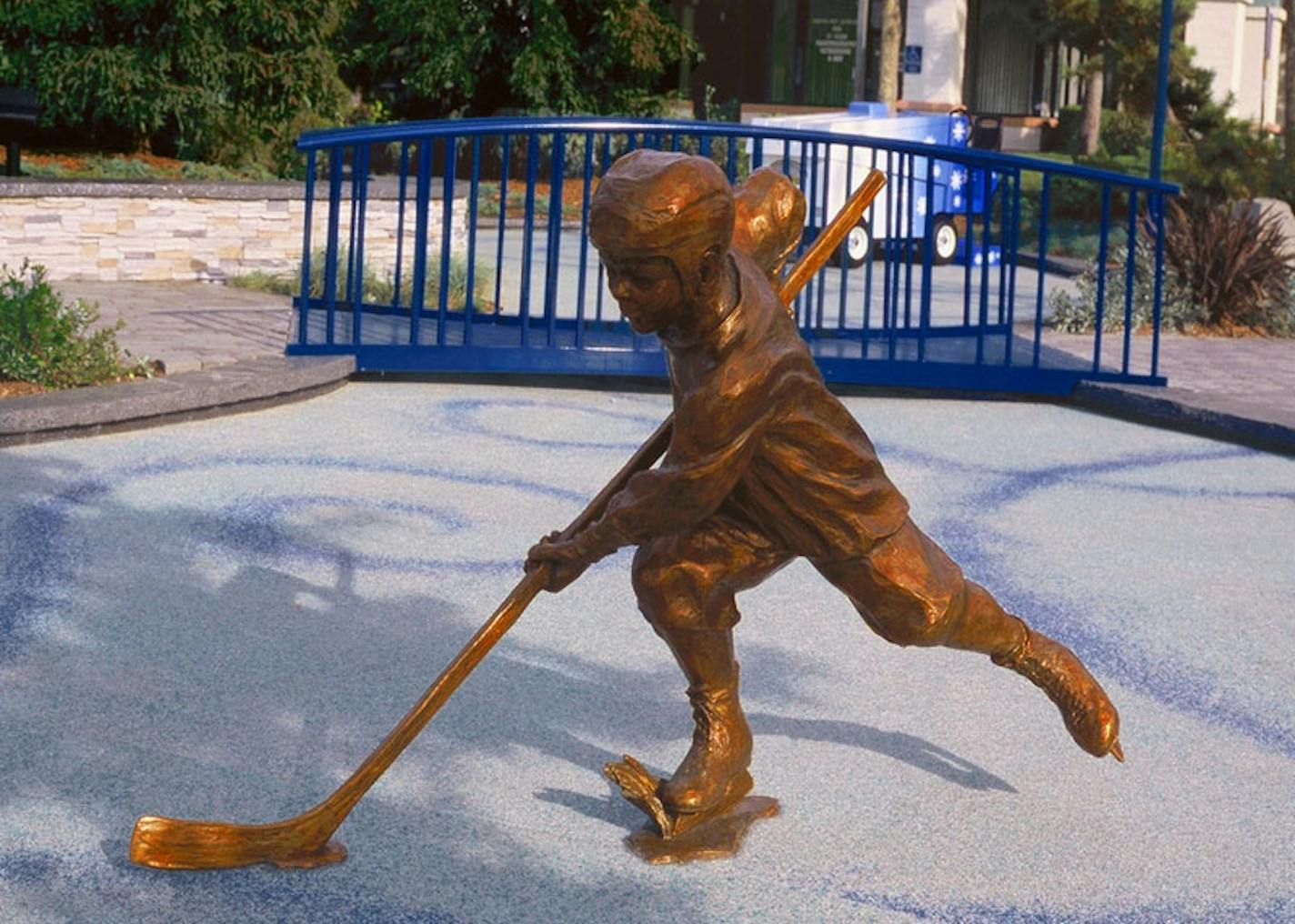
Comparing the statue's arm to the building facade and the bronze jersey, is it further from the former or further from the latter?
the building facade

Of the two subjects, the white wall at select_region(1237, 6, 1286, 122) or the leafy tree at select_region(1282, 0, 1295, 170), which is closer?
the leafy tree at select_region(1282, 0, 1295, 170)

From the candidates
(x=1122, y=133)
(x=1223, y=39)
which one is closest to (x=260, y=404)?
(x=1122, y=133)

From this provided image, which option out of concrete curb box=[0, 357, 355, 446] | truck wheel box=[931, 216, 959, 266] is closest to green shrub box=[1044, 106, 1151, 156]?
truck wheel box=[931, 216, 959, 266]

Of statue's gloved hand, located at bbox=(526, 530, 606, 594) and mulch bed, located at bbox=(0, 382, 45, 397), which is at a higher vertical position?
statue's gloved hand, located at bbox=(526, 530, 606, 594)

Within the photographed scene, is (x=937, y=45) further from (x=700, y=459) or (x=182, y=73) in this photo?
(x=700, y=459)

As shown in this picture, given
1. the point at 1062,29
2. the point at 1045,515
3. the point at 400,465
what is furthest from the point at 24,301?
the point at 1062,29

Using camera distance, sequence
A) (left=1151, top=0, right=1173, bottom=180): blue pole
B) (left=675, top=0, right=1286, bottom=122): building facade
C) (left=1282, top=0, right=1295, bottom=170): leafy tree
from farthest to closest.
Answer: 1. (left=675, top=0, right=1286, bottom=122): building facade
2. (left=1282, top=0, right=1295, bottom=170): leafy tree
3. (left=1151, top=0, right=1173, bottom=180): blue pole

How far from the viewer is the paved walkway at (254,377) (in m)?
8.22

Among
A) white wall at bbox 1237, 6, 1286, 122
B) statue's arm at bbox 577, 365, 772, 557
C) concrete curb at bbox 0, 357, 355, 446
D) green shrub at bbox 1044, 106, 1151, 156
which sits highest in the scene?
white wall at bbox 1237, 6, 1286, 122

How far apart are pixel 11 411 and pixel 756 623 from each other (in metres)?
3.49

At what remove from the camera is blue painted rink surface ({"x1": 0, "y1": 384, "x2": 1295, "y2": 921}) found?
152 inches

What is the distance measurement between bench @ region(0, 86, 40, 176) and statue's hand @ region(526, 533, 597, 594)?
11.4 metres

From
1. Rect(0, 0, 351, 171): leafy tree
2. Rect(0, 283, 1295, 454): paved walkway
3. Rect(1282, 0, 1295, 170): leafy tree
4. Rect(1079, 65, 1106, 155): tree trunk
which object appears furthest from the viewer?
Rect(1079, 65, 1106, 155): tree trunk

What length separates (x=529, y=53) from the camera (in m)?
24.9
